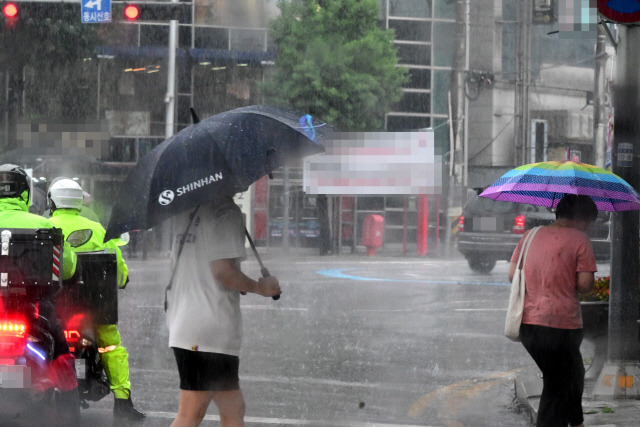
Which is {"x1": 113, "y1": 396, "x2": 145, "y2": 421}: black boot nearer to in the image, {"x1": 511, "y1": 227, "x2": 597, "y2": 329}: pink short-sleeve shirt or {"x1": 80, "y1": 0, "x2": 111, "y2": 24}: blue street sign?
{"x1": 511, "y1": 227, "x2": 597, "y2": 329}: pink short-sleeve shirt

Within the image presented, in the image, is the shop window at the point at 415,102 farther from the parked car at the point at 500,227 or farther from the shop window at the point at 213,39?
the parked car at the point at 500,227

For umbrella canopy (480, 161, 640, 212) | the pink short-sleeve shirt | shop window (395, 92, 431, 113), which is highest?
shop window (395, 92, 431, 113)

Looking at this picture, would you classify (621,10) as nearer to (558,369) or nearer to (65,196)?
(558,369)

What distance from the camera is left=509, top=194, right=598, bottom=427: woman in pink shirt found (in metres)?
5.61

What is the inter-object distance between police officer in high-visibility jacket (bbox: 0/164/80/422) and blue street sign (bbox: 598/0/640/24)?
3.86 meters

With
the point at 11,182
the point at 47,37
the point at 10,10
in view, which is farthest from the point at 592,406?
the point at 47,37

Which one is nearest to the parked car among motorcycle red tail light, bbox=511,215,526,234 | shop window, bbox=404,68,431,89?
motorcycle red tail light, bbox=511,215,526,234

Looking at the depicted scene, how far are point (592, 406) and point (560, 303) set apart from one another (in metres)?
2.02

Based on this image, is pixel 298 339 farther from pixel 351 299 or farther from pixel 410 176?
pixel 410 176

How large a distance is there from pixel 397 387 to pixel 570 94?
2913cm

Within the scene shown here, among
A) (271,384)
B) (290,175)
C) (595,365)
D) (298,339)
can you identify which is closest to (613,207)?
(595,365)

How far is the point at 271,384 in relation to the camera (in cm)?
877

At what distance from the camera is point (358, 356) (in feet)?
34.2

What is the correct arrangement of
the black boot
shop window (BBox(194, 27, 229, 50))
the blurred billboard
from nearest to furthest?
1. the black boot
2. the blurred billboard
3. shop window (BBox(194, 27, 229, 50))
